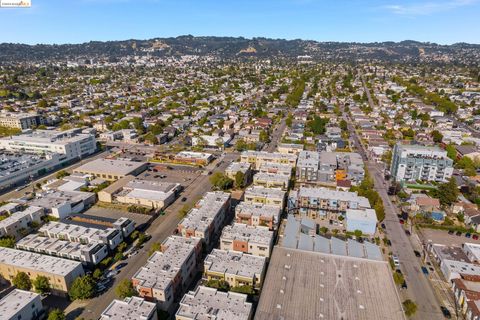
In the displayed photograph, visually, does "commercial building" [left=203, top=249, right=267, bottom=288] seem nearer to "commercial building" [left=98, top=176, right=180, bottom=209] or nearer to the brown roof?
"commercial building" [left=98, top=176, right=180, bottom=209]

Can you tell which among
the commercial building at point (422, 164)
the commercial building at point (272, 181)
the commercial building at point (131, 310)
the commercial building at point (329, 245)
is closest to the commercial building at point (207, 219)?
the commercial building at point (272, 181)

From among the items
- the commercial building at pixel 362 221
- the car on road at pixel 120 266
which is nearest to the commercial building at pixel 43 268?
the car on road at pixel 120 266

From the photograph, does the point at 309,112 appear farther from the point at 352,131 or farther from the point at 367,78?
the point at 367,78

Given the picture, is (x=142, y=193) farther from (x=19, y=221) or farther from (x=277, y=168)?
(x=277, y=168)

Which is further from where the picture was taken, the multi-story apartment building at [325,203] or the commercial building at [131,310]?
the multi-story apartment building at [325,203]

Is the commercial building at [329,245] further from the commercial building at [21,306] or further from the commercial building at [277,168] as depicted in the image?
the commercial building at [21,306]

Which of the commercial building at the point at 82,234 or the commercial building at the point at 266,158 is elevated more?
the commercial building at the point at 266,158

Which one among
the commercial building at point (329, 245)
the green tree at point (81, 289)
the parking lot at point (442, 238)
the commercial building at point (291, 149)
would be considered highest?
the commercial building at point (291, 149)

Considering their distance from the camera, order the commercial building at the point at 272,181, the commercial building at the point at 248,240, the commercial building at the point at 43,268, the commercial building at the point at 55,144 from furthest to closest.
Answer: the commercial building at the point at 55,144
the commercial building at the point at 272,181
the commercial building at the point at 248,240
the commercial building at the point at 43,268

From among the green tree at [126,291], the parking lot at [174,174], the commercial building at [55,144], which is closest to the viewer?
the green tree at [126,291]
